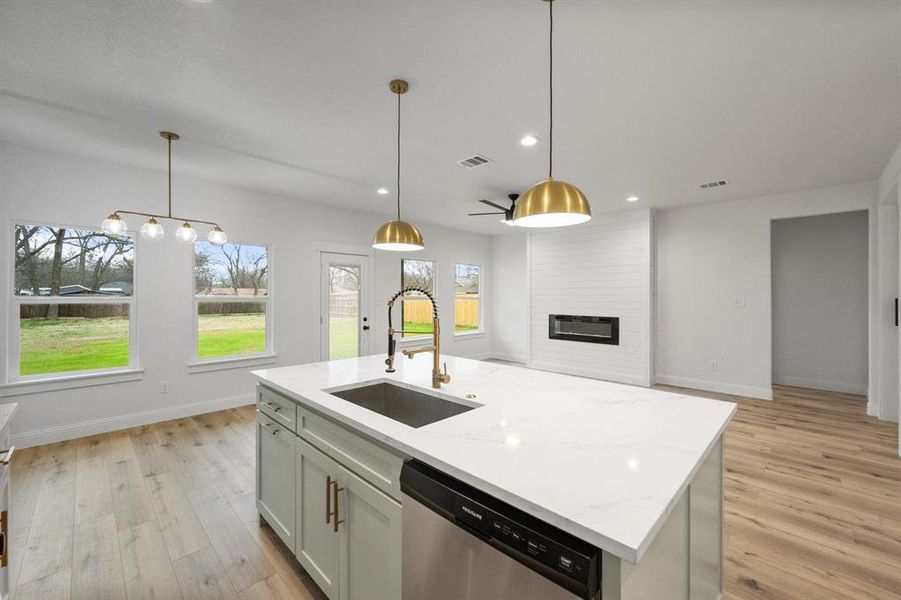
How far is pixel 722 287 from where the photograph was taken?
5.15 metres

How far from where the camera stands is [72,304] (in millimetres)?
3559

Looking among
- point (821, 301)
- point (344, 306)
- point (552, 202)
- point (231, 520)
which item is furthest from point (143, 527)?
point (821, 301)

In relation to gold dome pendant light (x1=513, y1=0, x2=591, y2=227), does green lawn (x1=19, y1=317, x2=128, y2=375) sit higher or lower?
lower

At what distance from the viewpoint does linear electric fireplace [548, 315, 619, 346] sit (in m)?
5.87

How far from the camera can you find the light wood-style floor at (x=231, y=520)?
5.93 ft

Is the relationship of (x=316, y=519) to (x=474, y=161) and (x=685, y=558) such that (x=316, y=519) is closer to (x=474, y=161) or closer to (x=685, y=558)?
(x=685, y=558)

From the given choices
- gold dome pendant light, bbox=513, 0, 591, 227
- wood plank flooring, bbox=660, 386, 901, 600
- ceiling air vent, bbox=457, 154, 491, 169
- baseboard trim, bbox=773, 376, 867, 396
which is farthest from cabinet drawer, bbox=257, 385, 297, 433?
baseboard trim, bbox=773, 376, 867, 396

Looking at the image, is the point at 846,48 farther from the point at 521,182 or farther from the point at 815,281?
the point at 815,281

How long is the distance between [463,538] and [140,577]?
189cm

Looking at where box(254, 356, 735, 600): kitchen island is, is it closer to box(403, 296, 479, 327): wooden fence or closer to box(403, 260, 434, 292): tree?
box(403, 260, 434, 292): tree

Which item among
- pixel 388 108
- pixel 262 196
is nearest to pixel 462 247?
pixel 262 196

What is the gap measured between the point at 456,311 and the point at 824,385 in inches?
226

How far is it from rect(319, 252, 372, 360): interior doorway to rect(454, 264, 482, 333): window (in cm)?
213

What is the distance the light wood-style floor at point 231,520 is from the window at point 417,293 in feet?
11.5
